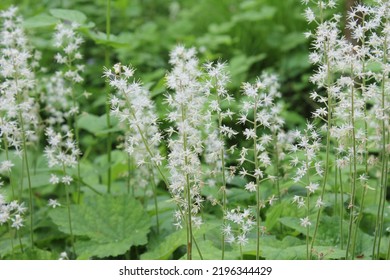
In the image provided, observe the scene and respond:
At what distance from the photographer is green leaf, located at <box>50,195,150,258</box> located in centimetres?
326

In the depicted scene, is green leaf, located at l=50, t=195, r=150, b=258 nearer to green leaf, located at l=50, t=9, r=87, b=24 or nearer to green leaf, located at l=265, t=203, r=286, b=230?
green leaf, located at l=265, t=203, r=286, b=230

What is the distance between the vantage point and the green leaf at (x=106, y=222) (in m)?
3.26

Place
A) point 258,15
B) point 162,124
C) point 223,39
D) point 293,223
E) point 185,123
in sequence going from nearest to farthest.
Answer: point 185,123, point 293,223, point 162,124, point 223,39, point 258,15

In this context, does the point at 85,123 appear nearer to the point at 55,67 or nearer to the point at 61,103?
the point at 61,103

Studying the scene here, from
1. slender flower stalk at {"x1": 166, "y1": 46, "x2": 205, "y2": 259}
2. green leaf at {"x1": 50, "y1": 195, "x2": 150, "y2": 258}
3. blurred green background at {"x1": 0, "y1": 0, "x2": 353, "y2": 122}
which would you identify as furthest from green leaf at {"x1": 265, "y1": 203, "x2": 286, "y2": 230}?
blurred green background at {"x1": 0, "y1": 0, "x2": 353, "y2": 122}

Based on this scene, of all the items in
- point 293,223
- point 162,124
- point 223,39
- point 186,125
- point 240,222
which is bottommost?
point 293,223

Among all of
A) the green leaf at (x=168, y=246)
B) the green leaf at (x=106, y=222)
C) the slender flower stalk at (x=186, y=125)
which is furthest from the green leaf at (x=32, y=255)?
the slender flower stalk at (x=186, y=125)

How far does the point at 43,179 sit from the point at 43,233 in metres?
0.32

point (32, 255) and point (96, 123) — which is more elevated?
point (96, 123)

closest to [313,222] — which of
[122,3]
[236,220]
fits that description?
[236,220]

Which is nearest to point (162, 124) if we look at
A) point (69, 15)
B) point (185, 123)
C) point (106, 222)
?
point (69, 15)

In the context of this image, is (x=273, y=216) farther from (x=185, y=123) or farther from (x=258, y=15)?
(x=258, y=15)

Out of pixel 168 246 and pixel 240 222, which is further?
pixel 168 246

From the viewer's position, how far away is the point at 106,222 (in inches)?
135
